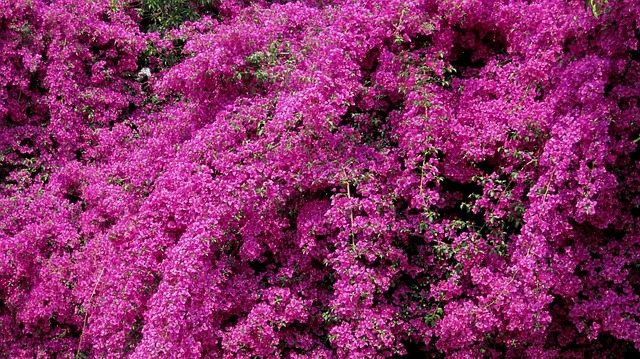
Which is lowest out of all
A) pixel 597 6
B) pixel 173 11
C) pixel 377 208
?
pixel 377 208

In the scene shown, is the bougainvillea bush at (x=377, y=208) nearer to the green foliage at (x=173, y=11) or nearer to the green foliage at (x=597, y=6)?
the green foliage at (x=597, y=6)

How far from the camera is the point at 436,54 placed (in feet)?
16.3

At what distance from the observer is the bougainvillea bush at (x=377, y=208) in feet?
13.9

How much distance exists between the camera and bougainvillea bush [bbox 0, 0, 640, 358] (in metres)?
4.25

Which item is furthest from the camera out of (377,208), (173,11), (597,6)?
(173,11)

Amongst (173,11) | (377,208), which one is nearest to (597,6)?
(377,208)

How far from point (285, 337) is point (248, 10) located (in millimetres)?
3629

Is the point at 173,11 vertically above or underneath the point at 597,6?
underneath

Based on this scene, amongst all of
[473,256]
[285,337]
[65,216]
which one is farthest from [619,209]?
[65,216]

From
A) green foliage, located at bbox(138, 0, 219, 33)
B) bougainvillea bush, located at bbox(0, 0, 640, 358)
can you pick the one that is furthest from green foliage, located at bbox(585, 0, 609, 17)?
green foliage, located at bbox(138, 0, 219, 33)

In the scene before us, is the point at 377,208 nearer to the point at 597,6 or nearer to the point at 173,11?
the point at 597,6

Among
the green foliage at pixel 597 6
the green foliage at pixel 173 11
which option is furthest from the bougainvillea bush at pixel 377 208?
the green foliage at pixel 173 11

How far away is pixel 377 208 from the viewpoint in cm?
451

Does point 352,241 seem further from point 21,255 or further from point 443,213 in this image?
point 21,255
